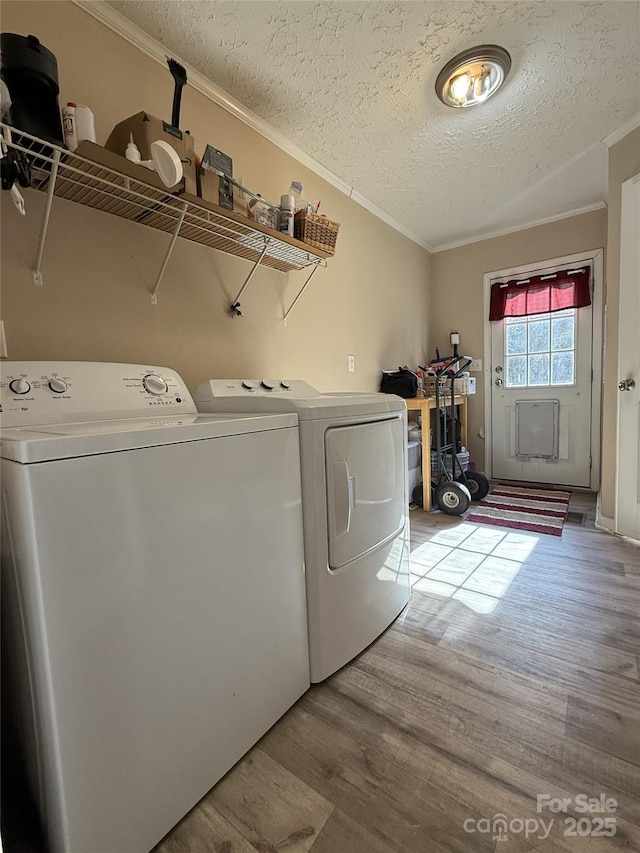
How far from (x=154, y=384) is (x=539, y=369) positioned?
3375mm

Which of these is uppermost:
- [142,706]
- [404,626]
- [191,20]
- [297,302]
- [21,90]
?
[191,20]

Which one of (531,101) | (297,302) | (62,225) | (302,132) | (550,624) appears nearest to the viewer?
(62,225)

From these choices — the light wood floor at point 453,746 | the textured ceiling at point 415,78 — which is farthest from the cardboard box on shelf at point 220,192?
the light wood floor at point 453,746

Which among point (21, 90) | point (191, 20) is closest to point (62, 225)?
point (21, 90)

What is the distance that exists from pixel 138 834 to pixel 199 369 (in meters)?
1.39

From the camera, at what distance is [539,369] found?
341cm

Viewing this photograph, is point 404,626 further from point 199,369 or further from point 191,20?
point 191,20

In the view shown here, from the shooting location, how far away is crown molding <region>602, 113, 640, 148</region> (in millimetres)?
2031

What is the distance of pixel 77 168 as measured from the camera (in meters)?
1.06

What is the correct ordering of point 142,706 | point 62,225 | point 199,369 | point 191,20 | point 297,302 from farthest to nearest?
point 297,302, point 199,369, point 191,20, point 62,225, point 142,706

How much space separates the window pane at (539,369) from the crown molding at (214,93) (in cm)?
202

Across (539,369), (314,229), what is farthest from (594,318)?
(314,229)

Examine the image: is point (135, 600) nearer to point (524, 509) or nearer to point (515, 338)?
point (524, 509)

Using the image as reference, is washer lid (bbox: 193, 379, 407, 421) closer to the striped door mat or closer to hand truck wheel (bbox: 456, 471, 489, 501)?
the striped door mat
